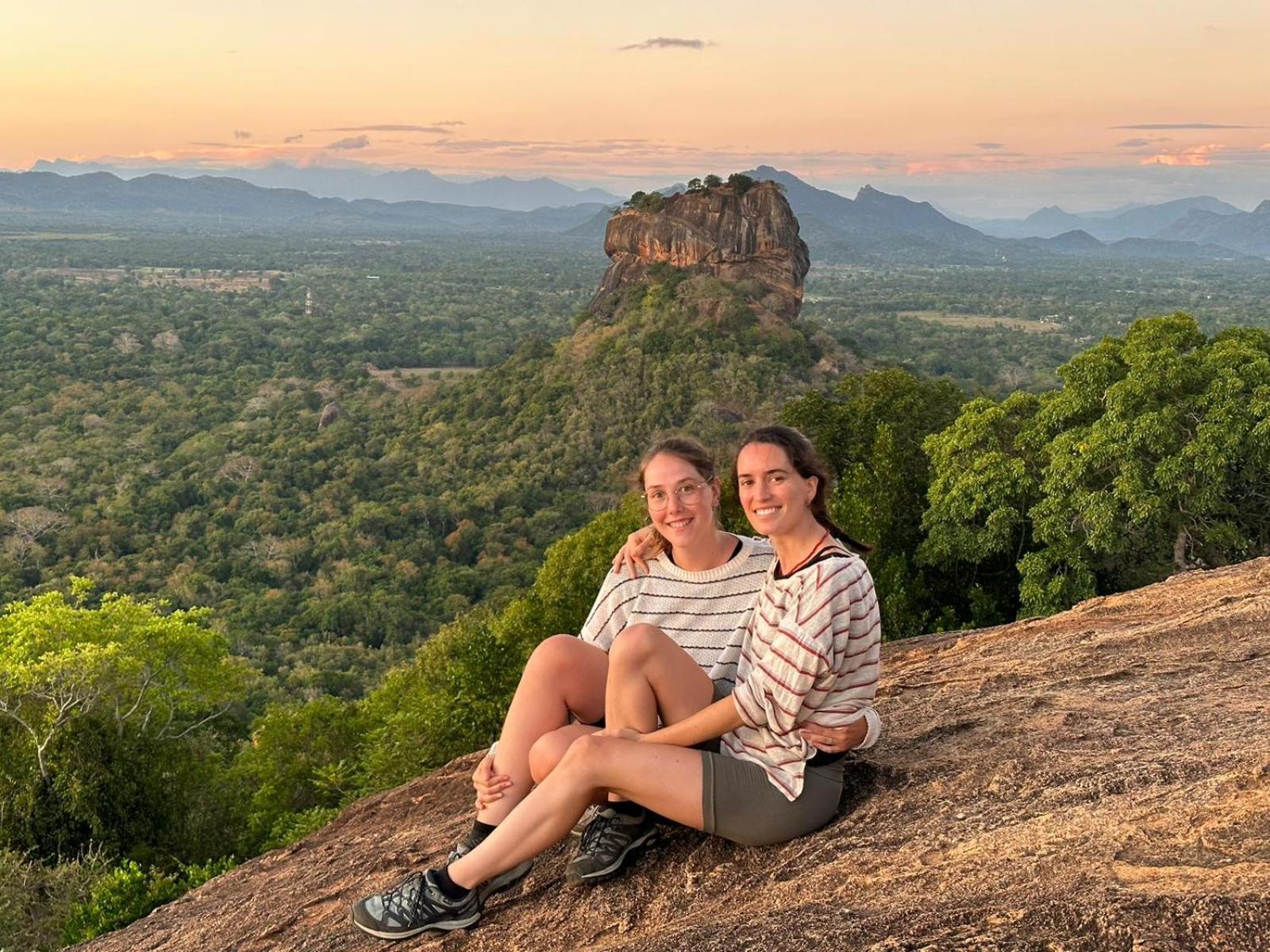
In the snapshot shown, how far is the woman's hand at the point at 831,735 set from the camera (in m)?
3.85

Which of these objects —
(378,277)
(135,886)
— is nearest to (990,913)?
(135,886)

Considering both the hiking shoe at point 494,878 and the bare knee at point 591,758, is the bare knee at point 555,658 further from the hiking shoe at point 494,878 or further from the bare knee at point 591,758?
the hiking shoe at point 494,878

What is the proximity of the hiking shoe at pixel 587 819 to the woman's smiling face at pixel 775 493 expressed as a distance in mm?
1523

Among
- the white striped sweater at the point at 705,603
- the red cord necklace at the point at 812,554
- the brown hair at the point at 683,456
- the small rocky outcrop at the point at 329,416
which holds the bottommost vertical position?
the small rocky outcrop at the point at 329,416

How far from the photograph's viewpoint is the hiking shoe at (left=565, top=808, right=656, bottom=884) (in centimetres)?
414

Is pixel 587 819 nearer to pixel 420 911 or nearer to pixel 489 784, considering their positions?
pixel 489 784

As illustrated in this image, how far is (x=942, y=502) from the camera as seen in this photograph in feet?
52.3

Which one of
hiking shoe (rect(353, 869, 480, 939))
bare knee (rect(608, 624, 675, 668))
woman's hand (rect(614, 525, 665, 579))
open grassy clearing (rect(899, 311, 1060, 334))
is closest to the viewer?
bare knee (rect(608, 624, 675, 668))

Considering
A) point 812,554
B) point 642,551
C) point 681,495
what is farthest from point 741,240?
point 812,554

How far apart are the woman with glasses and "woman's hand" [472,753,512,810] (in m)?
0.03

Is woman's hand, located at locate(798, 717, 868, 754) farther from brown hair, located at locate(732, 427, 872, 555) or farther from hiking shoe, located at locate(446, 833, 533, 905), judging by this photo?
hiking shoe, located at locate(446, 833, 533, 905)

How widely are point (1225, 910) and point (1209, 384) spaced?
42.9ft

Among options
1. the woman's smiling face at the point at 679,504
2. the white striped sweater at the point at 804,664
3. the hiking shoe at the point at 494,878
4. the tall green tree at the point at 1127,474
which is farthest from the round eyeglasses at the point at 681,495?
the tall green tree at the point at 1127,474

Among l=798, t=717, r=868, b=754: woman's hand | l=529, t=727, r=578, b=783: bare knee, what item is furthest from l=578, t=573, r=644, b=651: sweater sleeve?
l=798, t=717, r=868, b=754: woman's hand
